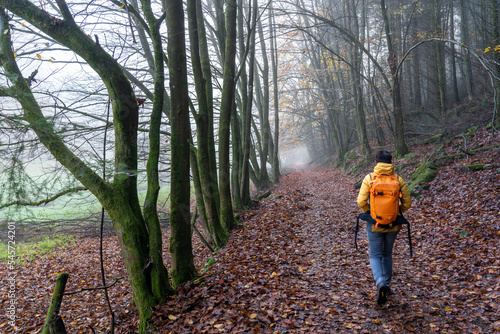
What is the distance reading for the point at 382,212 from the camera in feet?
13.5

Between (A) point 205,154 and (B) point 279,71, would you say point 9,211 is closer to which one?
(A) point 205,154

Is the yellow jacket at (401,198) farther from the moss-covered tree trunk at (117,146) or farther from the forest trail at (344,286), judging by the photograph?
the moss-covered tree trunk at (117,146)

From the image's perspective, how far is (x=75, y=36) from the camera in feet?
14.6

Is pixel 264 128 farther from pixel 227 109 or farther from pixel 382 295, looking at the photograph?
pixel 382 295

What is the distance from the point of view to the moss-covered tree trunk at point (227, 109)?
852 centimetres

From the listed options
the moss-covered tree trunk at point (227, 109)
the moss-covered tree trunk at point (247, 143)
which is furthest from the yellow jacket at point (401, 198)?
the moss-covered tree trunk at point (247, 143)

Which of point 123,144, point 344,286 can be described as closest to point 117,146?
point 123,144

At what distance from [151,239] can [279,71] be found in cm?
2262

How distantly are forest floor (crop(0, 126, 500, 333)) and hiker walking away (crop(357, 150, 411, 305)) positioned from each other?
404 mm

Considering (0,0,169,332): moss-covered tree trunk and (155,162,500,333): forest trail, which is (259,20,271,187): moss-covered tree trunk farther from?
(0,0,169,332): moss-covered tree trunk

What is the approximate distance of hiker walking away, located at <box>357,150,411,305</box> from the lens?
4102 millimetres

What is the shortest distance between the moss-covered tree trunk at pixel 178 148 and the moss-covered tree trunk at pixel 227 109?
133 inches

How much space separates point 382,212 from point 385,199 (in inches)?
7.5

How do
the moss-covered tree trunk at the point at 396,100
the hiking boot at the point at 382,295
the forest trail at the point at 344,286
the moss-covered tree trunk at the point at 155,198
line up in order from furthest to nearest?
the moss-covered tree trunk at the point at 396,100 < the moss-covered tree trunk at the point at 155,198 < the hiking boot at the point at 382,295 < the forest trail at the point at 344,286
